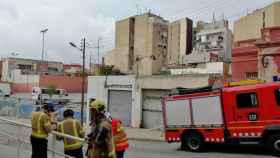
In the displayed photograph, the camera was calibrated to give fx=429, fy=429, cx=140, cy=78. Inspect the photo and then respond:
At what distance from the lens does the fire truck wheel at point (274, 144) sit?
50.5 ft

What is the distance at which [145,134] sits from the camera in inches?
1089

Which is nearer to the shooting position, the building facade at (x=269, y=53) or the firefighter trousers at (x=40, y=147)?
the firefighter trousers at (x=40, y=147)

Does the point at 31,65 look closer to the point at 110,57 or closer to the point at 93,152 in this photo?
Result: the point at 110,57

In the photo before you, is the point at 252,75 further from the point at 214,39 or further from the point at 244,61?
the point at 214,39

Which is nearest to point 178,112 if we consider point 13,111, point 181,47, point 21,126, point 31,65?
point 21,126

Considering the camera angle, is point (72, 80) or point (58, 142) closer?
point (58, 142)

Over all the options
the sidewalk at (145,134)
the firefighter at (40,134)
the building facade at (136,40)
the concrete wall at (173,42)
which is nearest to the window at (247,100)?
the sidewalk at (145,134)

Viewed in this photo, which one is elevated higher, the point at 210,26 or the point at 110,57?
the point at 210,26

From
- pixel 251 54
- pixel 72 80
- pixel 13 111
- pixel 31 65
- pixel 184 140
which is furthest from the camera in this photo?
pixel 31 65

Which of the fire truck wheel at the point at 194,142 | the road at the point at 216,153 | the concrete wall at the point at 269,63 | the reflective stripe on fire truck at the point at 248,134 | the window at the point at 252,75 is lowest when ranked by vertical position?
the road at the point at 216,153

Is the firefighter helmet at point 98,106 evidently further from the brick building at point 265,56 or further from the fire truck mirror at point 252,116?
the brick building at point 265,56

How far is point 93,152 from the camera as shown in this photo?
5812mm

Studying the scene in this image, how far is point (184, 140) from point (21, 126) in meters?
10.4

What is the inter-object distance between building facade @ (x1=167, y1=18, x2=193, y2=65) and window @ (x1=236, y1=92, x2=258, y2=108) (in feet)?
202
